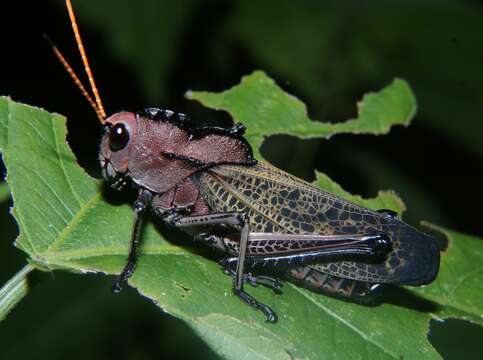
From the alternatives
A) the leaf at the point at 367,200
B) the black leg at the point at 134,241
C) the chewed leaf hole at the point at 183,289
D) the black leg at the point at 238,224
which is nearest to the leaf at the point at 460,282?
the leaf at the point at 367,200

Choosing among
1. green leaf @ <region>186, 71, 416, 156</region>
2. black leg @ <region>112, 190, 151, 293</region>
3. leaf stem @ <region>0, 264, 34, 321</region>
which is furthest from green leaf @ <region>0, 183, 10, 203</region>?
green leaf @ <region>186, 71, 416, 156</region>

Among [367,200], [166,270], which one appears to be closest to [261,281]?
[166,270]

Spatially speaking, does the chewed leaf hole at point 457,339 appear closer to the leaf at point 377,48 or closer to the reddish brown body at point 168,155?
the leaf at point 377,48

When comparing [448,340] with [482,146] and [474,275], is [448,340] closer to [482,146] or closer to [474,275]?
[474,275]

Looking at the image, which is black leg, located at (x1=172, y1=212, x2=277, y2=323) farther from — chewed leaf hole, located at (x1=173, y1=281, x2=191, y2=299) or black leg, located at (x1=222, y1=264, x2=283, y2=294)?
chewed leaf hole, located at (x1=173, y1=281, x2=191, y2=299)

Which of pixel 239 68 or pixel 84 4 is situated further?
pixel 239 68

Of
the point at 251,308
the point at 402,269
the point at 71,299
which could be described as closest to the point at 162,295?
the point at 251,308
